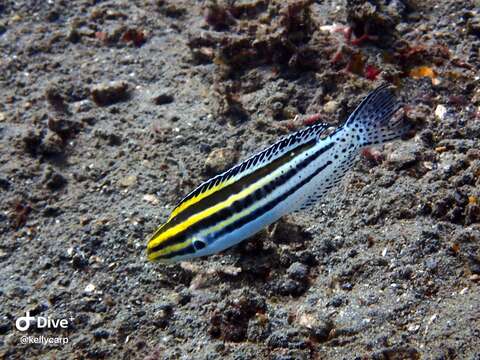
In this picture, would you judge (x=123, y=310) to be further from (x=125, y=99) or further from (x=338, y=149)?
(x=125, y=99)

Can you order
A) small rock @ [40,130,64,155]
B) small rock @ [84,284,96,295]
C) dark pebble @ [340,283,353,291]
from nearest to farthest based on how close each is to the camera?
1. dark pebble @ [340,283,353,291]
2. small rock @ [84,284,96,295]
3. small rock @ [40,130,64,155]

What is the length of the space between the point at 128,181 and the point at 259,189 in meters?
2.40

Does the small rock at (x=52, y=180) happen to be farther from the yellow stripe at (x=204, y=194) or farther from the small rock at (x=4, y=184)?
the yellow stripe at (x=204, y=194)

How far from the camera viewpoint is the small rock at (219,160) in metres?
5.39

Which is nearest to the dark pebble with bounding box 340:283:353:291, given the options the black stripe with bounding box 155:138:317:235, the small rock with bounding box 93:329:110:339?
the black stripe with bounding box 155:138:317:235

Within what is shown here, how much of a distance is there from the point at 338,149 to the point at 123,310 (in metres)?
2.46

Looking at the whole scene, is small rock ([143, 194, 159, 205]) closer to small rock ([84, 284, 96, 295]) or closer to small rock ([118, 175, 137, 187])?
small rock ([118, 175, 137, 187])

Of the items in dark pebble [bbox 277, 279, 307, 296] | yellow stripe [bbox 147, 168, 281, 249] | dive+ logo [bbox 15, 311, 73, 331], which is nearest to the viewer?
yellow stripe [bbox 147, 168, 281, 249]

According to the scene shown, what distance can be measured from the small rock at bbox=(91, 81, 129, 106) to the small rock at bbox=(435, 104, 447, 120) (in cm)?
416

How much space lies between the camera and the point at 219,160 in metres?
5.41

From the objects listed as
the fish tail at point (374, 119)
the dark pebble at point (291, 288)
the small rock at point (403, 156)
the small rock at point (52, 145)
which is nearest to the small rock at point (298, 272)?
the dark pebble at point (291, 288)

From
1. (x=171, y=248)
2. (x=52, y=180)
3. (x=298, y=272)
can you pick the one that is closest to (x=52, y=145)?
(x=52, y=180)

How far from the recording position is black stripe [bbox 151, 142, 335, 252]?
353 cm

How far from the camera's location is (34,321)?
4.35 metres
